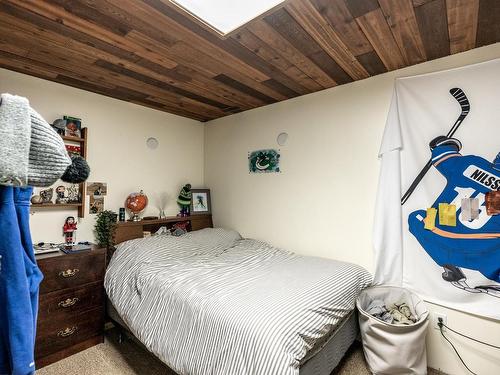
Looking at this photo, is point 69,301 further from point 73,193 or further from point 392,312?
point 392,312

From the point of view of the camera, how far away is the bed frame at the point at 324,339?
1.47 m

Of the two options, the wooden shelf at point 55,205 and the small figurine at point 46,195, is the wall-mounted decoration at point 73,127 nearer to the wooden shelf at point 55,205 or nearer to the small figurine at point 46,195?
the small figurine at point 46,195

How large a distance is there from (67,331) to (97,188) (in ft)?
4.10

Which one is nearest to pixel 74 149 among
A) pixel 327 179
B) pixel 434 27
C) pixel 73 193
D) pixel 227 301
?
pixel 73 193

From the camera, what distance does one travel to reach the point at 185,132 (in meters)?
3.42

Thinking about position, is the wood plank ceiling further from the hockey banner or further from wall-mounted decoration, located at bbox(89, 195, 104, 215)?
wall-mounted decoration, located at bbox(89, 195, 104, 215)

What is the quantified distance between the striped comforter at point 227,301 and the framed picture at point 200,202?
817mm

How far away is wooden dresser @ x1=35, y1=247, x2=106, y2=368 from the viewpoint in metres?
1.92

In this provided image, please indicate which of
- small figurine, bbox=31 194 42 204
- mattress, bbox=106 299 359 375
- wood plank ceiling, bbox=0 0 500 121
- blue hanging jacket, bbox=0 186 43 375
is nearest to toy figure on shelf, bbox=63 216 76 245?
small figurine, bbox=31 194 42 204

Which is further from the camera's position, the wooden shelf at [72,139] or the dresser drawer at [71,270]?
the wooden shelf at [72,139]

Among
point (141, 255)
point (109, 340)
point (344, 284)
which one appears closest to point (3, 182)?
point (141, 255)

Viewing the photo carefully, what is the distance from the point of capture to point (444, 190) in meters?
1.90

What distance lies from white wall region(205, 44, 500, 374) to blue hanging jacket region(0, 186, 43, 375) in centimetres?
223

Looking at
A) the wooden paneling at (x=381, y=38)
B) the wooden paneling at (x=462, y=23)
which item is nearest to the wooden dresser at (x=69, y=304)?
the wooden paneling at (x=381, y=38)
